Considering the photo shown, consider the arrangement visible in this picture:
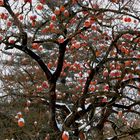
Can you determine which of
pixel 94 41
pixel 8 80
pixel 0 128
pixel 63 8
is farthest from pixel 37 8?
pixel 0 128

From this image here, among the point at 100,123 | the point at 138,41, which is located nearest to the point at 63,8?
the point at 138,41

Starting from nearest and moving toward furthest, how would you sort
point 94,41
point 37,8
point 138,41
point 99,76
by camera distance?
point 37,8
point 138,41
point 94,41
point 99,76

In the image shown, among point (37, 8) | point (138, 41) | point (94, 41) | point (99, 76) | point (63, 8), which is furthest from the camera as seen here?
point (99, 76)

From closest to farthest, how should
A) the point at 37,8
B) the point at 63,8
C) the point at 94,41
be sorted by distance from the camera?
the point at 63,8 < the point at 37,8 < the point at 94,41

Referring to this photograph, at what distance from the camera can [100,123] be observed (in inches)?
348

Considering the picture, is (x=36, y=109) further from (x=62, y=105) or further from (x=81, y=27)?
(x=81, y=27)

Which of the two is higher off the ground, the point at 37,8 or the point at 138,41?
the point at 37,8

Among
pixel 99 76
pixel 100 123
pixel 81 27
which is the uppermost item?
pixel 81 27

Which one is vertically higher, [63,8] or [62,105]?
[63,8]

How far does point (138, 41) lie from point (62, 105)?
2340 mm

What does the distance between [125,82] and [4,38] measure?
113 inches

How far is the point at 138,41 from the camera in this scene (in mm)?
8312

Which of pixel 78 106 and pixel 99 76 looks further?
pixel 99 76

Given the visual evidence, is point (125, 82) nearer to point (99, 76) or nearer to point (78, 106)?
point (78, 106)
